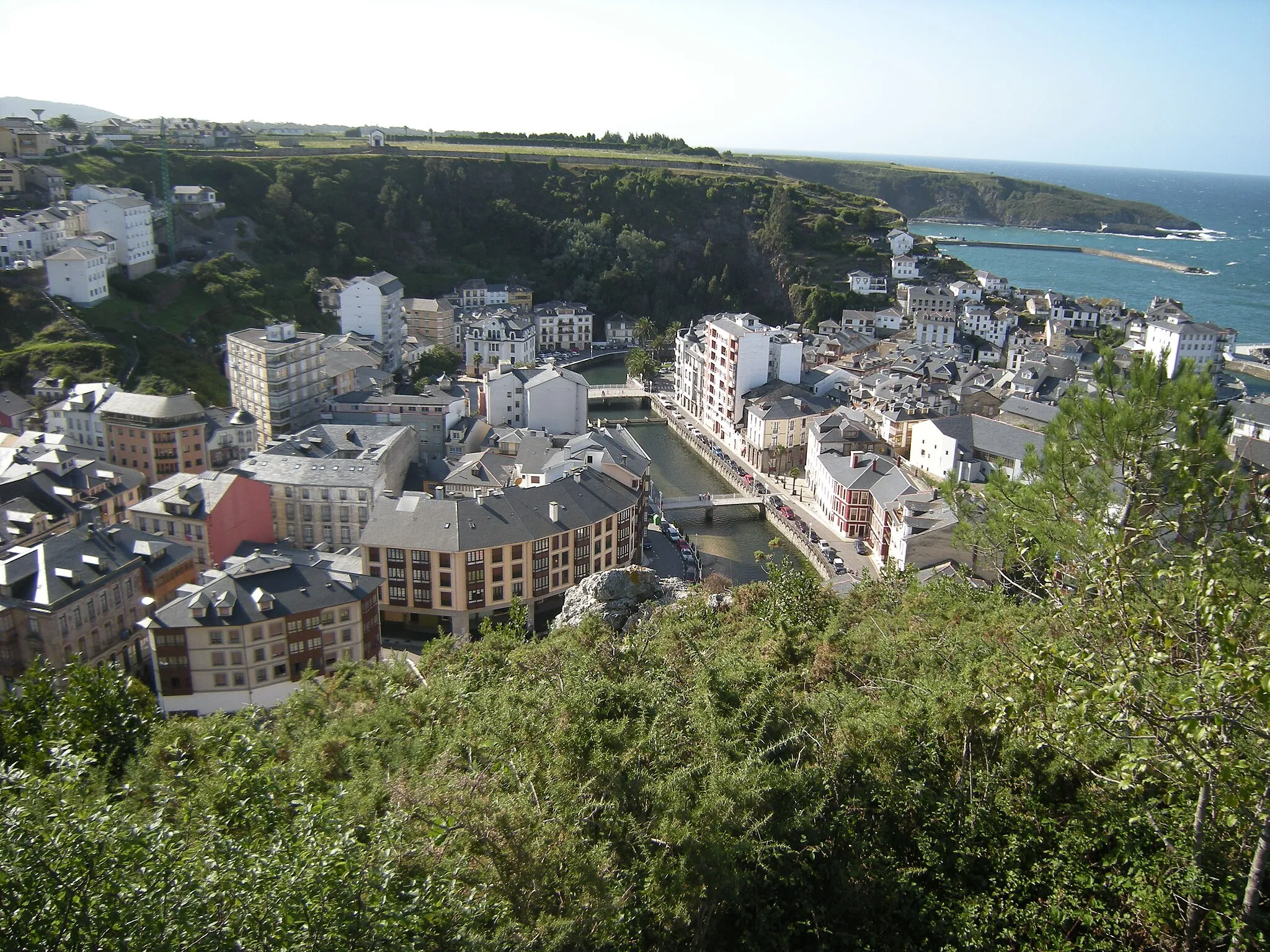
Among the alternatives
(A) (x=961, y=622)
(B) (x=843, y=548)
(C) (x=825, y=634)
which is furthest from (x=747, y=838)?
(B) (x=843, y=548)

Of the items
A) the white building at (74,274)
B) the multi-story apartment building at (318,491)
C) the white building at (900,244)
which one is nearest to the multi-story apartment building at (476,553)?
the multi-story apartment building at (318,491)

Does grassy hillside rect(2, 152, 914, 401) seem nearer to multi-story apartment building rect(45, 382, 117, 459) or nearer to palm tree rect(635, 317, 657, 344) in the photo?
palm tree rect(635, 317, 657, 344)

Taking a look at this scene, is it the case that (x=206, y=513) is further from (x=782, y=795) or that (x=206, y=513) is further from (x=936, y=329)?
(x=936, y=329)

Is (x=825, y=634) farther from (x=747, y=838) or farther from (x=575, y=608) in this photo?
(x=575, y=608)

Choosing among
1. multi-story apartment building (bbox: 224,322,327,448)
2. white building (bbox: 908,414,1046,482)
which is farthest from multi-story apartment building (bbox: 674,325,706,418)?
multi-story apartment building (bbox: 224,322,327,448)

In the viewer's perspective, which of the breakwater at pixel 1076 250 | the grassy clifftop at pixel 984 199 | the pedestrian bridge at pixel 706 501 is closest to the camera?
the pedestrian bridge at pixel 706 501

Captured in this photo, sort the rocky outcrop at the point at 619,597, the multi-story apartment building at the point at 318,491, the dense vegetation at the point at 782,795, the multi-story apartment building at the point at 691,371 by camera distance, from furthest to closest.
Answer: the multi-story apartment building at the point at 691,371, the multi-story apartment building at the point at 318,491, the rocky outcrop at the point at 619,597, the dense vegetation at the point at 782,795

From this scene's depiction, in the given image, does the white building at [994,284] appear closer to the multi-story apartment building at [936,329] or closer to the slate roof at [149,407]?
the multi-story apartment building at [936,329]
